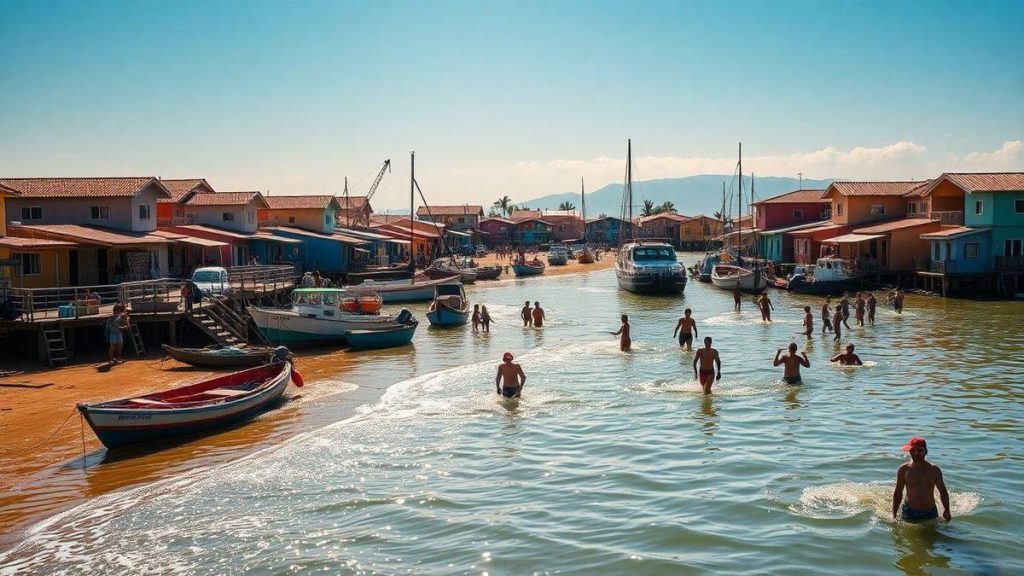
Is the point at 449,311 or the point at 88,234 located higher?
the point at 88,234

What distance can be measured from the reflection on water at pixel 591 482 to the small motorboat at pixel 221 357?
9.18 ft

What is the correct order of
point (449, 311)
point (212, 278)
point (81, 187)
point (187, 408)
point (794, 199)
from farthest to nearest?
1. point (794, 199)
2. point (81, 187)
3. point (449, 311)
4. point (212, 278)
5. point (187, 408)

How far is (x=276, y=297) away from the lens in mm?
42344

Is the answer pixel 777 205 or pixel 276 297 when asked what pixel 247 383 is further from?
pixel 777 205

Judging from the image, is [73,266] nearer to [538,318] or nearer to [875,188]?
[538,318]

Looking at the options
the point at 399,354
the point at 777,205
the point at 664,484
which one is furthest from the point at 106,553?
the point at 777,205

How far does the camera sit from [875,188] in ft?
212

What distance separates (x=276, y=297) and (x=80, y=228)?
28.9ft

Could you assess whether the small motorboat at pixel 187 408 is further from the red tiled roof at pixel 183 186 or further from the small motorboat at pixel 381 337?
the red tiled roof at pixel 183 186

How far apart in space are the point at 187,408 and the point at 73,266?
71.3 ft

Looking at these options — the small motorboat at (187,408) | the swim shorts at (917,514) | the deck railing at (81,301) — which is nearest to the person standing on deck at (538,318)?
the deck railing at (81,301)

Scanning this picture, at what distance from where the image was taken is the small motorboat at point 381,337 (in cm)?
3419

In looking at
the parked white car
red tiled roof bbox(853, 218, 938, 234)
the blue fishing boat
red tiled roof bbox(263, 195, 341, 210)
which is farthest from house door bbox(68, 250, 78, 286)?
red tiled roof bbox(853, 218, 938, 234)

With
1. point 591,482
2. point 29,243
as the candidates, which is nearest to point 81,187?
point 29,243
